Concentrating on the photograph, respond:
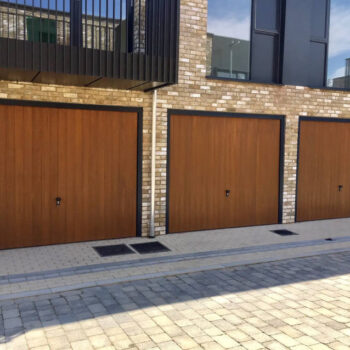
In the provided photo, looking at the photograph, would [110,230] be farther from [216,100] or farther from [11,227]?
[216,100]

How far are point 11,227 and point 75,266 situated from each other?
1755 mm

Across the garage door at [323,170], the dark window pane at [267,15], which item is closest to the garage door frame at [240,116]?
the garage door at [323,170]

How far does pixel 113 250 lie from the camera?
7820 millimetres

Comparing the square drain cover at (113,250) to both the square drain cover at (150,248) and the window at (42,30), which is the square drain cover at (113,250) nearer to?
the square drain cover at (150,248)

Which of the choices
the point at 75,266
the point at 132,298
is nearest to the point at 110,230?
the point at 75,266

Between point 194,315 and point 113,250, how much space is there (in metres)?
3.05

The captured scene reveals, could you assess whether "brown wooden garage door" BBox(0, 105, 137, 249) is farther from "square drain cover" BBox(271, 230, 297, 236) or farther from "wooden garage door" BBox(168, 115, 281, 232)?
"square drain cover" BBox(271, 230, 297, 236)

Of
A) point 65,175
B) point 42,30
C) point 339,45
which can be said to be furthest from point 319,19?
point 65,175

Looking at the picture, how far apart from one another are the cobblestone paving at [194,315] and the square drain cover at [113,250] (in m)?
1.53

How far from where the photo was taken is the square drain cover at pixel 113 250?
7.62 meters

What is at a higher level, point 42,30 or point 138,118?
point 42,30

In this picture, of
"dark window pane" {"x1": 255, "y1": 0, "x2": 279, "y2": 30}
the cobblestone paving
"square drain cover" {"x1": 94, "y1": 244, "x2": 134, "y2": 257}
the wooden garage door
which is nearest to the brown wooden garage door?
"square drain cover" {"x1": 94, "y1": 244, "x2": 134, "y2": 257}

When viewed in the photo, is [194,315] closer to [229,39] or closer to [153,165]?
[153,165]

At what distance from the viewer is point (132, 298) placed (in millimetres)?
5602
